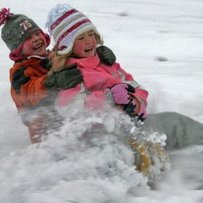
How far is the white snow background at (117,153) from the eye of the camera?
77.0 inches

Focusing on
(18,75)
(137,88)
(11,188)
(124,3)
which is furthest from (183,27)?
(11,188)

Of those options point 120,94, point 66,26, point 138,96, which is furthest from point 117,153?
point 66,26

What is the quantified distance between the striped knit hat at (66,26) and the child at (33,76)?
0.37ft

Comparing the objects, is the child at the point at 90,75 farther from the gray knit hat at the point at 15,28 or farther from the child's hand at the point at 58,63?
the gray knit hat at the point at 15,28

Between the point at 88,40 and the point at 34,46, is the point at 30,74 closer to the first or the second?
the point at 34,46

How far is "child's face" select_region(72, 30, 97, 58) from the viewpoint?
2.32 m

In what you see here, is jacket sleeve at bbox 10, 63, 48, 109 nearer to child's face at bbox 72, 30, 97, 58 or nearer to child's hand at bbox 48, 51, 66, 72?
child's hand at bbox 48, 51, 66, 72

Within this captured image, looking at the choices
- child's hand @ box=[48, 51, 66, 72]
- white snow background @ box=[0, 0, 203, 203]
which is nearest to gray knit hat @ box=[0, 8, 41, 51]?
child's hand @ box=[48, 51, 66, 72]

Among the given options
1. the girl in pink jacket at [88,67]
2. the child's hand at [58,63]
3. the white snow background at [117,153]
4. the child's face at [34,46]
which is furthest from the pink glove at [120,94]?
the child's face at [34,46]

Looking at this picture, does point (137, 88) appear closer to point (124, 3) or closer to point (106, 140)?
point (106, 140)

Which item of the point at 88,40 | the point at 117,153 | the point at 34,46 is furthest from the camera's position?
the point at 34,46

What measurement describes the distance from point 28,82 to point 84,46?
27 centimetres

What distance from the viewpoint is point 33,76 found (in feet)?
7.70

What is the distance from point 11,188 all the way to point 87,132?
39 cm
